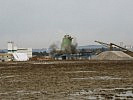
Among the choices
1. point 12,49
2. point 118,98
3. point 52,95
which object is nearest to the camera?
point 118,98

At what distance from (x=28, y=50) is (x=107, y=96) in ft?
531

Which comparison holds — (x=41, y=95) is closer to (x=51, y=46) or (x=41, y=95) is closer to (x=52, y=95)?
(x=52, y=95)

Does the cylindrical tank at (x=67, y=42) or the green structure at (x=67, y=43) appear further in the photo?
the green structure at (x=67, y=43)

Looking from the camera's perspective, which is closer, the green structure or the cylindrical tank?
the cylindrical tank

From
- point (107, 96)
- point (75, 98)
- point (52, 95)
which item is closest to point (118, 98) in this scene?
point (107, 96)

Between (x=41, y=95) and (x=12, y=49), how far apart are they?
524 feet

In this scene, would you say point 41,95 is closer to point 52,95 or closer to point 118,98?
point 52,95

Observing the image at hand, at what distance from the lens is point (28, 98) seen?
16625 millimetres

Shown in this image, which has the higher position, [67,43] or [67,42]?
[67,42]

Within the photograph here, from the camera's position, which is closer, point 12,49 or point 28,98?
point 28,98

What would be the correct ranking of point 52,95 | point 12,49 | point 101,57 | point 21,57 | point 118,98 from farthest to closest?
point 12,49 < point 21,57 < point 101,57 < point 52,95 < point 118,98

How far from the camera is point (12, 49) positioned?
175500 millimetres

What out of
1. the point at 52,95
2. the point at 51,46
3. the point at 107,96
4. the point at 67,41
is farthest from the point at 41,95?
the point at 51,46

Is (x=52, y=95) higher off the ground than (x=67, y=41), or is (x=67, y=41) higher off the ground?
(x=67, y=41)
